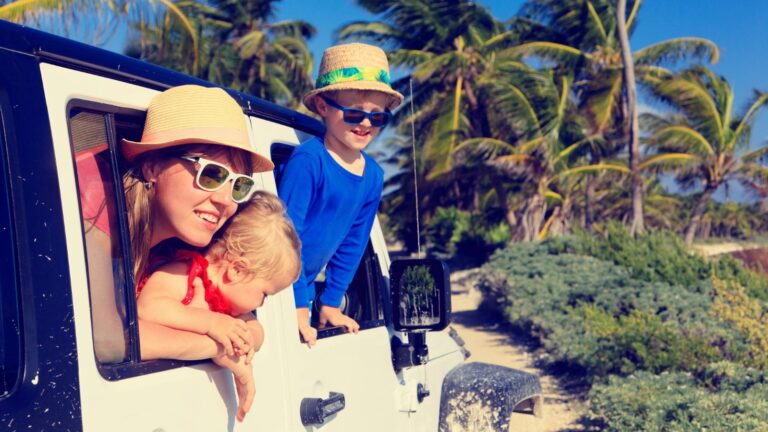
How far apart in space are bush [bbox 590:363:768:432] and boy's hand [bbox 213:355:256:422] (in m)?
3.74

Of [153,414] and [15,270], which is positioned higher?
[15,270]

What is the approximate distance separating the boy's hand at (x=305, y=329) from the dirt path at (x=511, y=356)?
315 centimetres

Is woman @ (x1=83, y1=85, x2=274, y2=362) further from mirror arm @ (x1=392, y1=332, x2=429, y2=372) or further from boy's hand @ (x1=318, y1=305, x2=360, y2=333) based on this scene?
mirror arm @ (x1=392, y1=332, x2=429, y2=372)

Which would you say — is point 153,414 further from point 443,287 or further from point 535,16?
point 535,16

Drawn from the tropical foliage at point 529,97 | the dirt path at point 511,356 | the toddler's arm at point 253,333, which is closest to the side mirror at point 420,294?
the toddler's arm at point 253,333

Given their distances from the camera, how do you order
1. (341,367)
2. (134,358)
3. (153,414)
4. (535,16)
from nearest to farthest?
(153,414) → (134,358) → (341,367) → (535,16)

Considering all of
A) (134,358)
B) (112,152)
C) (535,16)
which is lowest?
(134,358)

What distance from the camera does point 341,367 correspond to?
235 centimetres

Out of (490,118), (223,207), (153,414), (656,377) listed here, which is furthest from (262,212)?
(490,118)

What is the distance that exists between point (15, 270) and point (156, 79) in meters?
0.65

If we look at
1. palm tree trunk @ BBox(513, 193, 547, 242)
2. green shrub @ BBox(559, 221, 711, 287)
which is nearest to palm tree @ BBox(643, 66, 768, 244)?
palm tree trunk @ BBox(513, 193, 547, 242)

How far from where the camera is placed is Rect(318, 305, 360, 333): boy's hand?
2.57 m

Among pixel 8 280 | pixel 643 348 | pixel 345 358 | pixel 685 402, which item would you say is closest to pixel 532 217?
pixel 643 348

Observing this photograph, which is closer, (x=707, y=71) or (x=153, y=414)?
(x=153, y=414)
